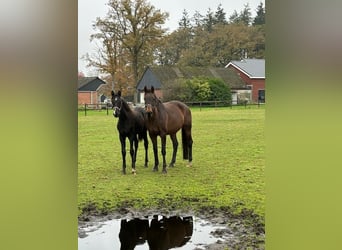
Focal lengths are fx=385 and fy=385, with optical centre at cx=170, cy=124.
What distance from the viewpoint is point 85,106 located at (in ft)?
6.76

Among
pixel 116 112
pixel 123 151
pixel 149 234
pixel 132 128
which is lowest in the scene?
pixel 149 234

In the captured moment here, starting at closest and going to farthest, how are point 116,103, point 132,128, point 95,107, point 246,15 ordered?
1. point 246,15
2. point 95,107
3. point 116,103
4. point 132,128

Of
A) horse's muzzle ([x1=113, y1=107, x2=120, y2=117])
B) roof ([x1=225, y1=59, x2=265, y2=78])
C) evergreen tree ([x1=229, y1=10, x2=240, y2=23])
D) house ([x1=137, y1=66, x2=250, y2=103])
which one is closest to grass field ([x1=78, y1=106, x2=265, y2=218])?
horse's muzzle ([x1=113, y1=107, x2=120, y2=117])

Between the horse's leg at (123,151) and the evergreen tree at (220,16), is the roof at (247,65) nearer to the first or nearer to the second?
the evergreen tree at (220,16)

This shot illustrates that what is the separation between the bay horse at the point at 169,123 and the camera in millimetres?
2952

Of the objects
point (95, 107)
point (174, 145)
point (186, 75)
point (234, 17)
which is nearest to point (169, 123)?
point (174, 145)

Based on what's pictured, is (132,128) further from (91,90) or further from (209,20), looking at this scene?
(209,20)

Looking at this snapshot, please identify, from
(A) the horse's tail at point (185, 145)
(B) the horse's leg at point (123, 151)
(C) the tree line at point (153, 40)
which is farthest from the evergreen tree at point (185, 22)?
(B) the horse's leg at point (123, 151)

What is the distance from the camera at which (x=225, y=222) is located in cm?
248

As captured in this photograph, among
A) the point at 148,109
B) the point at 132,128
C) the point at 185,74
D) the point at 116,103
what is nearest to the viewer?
the point at 185,74

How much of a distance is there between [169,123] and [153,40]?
0.91m
